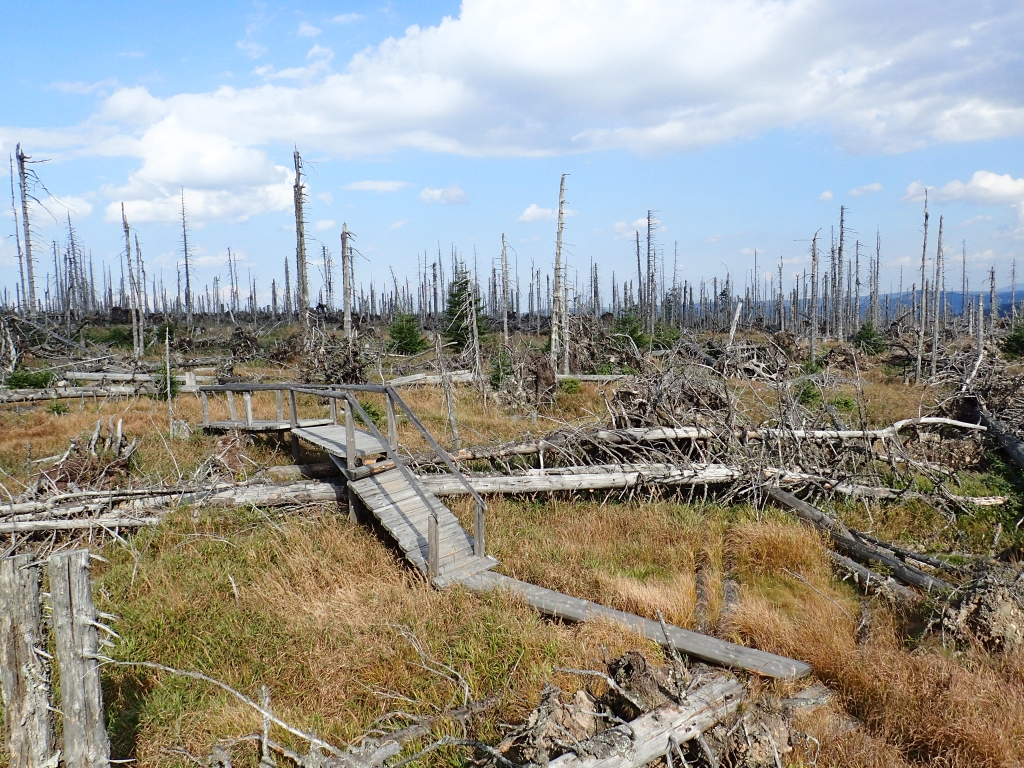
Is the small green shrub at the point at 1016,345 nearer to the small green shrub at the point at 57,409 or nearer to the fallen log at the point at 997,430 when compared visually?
the fallen log at the point at 997,430

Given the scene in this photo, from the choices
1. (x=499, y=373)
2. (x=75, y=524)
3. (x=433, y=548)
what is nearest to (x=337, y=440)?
(x=75, y=524)

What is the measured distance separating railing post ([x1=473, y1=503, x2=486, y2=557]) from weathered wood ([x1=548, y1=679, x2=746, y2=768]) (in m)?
3.05

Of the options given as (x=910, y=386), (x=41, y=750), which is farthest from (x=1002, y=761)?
(x=910, y=386)

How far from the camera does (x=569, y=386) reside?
17672 mm

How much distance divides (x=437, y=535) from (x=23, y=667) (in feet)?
11.1

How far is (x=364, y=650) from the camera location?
5133 millimetres

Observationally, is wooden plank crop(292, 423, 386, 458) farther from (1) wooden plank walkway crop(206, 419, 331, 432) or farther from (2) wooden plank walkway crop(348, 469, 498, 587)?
(2) wooden plank walkway crop(348, 469, 498, 587)

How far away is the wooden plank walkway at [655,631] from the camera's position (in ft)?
15.7

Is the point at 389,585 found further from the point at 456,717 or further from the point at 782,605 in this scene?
the point at 782,605

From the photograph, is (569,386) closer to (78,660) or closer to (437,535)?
(437,535)

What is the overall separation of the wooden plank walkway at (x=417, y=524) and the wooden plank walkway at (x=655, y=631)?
0.25 metres

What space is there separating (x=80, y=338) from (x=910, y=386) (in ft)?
113

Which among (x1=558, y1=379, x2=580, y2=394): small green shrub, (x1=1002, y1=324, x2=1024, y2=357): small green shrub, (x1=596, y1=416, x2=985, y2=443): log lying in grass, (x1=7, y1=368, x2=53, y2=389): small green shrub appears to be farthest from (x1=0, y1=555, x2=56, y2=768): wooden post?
(x1=1002, y1=324, x2=1024, y2=357): small green shrub

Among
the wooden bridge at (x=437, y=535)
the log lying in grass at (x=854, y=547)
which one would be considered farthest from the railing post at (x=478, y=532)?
the log lying in grass at (x=854, y=547)
